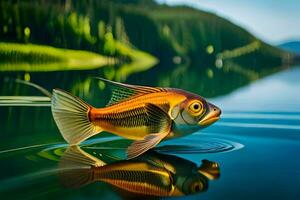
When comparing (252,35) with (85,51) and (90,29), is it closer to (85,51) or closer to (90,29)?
(90,29)

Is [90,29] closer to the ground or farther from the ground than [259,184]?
farther from the ground

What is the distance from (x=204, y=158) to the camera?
3.36 meters

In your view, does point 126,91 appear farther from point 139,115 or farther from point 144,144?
point 144,144

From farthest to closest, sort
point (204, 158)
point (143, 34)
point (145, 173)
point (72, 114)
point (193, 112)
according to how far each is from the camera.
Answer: point (143, 34) → point (204, 158) → point (72, 114) → point (193, 112) → point (145, 173)

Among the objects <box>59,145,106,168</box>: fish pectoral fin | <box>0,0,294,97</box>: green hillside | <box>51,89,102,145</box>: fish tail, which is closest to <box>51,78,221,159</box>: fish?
<box>51,89,102,145</box>: fish tail

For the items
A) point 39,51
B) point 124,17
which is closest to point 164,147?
point 39,51

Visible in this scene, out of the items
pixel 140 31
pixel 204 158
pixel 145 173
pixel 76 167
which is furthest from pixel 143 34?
pixel 145 173

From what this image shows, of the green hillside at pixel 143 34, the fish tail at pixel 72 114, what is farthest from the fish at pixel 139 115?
the green hillside at pixel 143 34

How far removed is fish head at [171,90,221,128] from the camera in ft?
9.97

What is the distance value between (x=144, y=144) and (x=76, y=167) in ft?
1.35

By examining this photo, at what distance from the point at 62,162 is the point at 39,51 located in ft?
128

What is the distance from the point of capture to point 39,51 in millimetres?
41094

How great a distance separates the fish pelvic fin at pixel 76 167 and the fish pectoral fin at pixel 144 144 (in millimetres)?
240

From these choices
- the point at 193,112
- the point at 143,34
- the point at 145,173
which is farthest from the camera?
the point at 143,34
